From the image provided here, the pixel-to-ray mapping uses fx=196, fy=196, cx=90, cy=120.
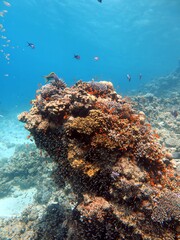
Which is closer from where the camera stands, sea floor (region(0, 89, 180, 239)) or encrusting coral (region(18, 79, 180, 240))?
encrusting coral (region(18, 79, 180, 240))

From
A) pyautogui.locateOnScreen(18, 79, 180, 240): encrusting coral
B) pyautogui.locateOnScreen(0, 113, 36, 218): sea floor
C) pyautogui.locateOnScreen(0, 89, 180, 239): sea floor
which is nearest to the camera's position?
pyautogui.locateOnScreen(18, 79, 180, 240): encrusting coral

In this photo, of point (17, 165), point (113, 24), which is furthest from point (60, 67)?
point (17, 165)

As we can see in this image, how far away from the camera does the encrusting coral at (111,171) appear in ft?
13.7

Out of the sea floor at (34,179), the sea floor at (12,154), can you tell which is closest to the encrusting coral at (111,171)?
the sea floor at (34,179)

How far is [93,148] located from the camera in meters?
4.51

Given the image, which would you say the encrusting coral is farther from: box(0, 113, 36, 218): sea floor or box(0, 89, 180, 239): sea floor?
box(0, 113, 36, 218): sea floor

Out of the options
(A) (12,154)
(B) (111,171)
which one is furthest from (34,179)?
(B) (111,171)

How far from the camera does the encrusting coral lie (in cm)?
416

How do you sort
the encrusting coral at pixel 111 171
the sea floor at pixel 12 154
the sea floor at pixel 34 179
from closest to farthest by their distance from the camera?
the encrusting coral at pixel 111 171 → the sea floor at pixel 34 179 → the sea floor at pixel 12 154

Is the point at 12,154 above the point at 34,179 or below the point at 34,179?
above

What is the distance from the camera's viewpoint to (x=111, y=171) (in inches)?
172

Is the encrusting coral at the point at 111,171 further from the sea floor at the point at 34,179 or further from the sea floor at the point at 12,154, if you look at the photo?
the sea floor at the point at 12,154

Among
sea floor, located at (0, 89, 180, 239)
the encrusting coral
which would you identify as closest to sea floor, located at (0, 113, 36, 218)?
sea floor, located at (0, 89, 180, 239)

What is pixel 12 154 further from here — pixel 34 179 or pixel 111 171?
pixel 111 171
